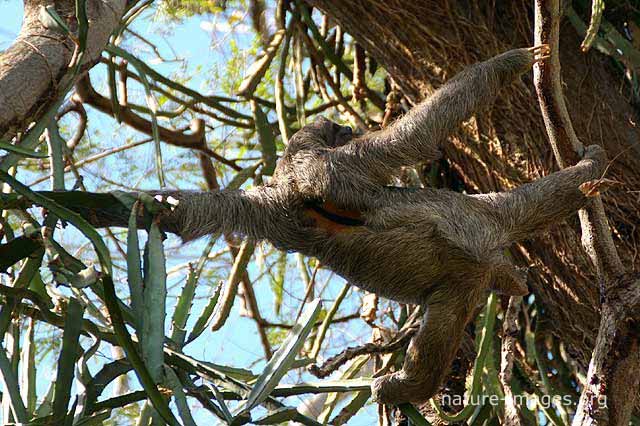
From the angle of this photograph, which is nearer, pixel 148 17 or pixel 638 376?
pixel 638 376

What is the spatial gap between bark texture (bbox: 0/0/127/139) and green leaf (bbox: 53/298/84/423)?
2.43 ft

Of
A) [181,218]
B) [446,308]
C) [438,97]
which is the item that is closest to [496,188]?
[438,97]

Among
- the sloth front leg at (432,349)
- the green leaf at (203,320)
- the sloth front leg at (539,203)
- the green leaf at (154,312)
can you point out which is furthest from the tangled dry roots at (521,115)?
the green leaf at (154,312)

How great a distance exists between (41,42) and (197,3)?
411cm

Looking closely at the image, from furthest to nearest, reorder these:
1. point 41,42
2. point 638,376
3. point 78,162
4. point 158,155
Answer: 1. point 78,162
2. point 158,155
3. point 638,376
4. point 41,42

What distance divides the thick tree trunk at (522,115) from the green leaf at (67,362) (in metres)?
3.37

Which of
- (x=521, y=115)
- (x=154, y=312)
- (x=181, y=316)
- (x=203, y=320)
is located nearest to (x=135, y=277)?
(x=154, y=312)

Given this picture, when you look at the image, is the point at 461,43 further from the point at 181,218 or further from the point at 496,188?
the point at 181,218

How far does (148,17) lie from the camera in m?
6.98

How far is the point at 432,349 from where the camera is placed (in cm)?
370

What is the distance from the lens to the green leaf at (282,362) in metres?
2.75

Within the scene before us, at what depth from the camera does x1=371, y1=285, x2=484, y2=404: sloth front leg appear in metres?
3.71

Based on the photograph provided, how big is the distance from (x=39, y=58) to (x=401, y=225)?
5.10 ft

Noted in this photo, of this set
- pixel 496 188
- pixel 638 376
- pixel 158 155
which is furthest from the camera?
pixel 496 188
